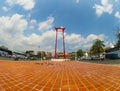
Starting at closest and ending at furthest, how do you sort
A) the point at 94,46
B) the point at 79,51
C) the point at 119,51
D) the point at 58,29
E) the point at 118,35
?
the point at 119,51
the point at 118,35
the point at 94,46
the point at 58,29
the point at 79,51

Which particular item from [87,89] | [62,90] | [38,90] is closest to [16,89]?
[38,90]

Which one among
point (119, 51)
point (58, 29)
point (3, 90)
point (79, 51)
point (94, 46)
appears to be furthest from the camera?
point (79, 51)

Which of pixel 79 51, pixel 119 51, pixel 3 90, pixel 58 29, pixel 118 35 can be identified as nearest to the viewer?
pixel 3 90

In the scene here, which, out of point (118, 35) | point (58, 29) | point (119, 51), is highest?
point (58, 29)

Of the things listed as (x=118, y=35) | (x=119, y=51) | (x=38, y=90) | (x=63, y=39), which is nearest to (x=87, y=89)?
(x=38, y=90)

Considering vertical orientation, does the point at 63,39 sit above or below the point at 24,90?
above

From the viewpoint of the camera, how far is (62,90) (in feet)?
17.8

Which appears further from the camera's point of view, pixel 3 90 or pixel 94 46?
pixel 94 46

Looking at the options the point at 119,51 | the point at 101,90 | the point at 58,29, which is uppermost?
the point at 58,29

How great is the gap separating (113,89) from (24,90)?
247 centimetres

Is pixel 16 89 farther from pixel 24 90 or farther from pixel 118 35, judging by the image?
pixel 118 35

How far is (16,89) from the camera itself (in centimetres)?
552

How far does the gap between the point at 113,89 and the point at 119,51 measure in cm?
3925

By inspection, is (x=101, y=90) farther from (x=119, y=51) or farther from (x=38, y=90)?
(x=119, y=51)
